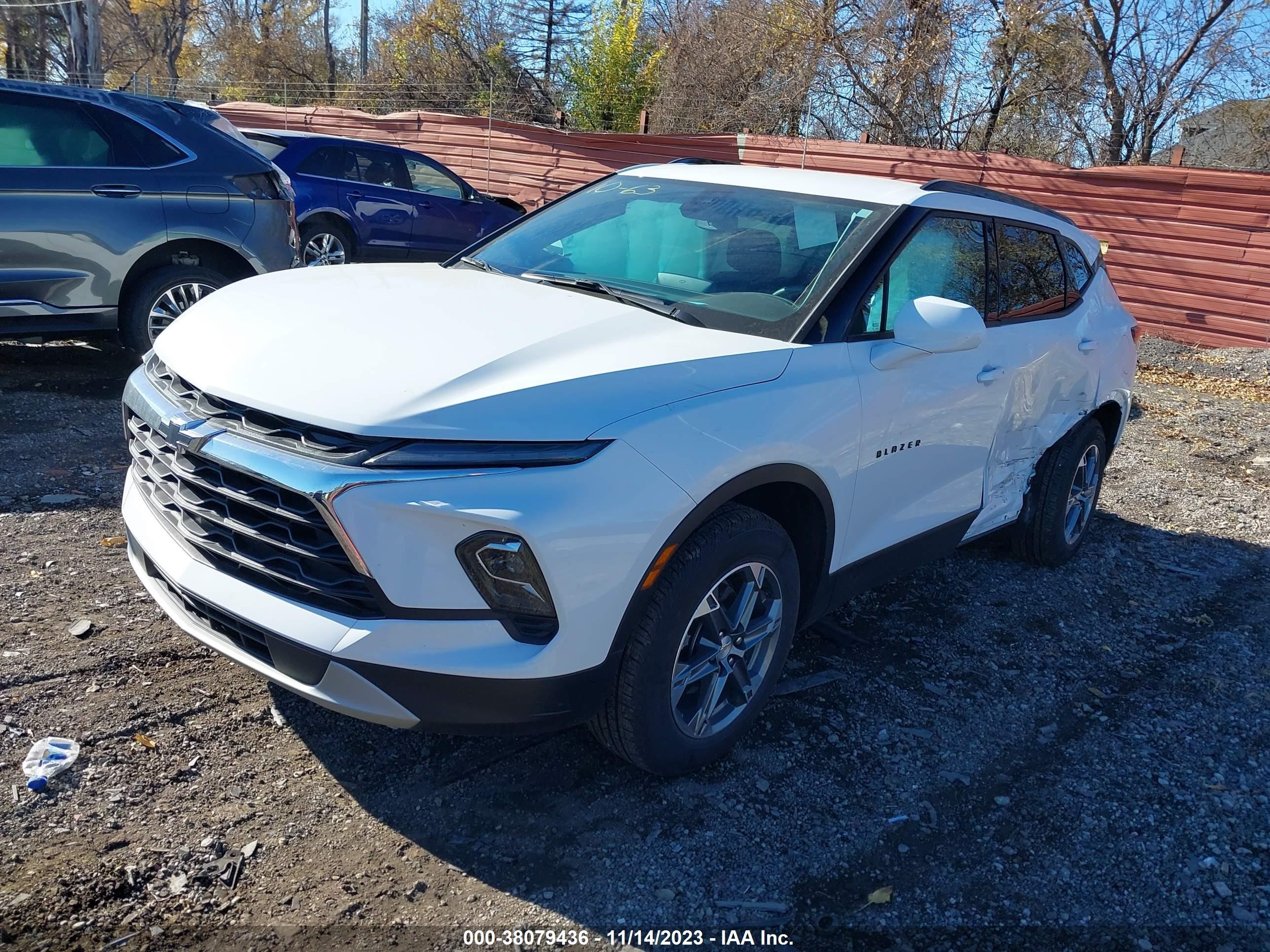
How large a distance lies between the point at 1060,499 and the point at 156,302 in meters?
5.35

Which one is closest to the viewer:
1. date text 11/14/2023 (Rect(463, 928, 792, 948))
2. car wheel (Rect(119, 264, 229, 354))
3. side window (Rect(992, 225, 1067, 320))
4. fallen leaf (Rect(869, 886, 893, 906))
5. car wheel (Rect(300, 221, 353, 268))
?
date text 11/14/2023 (Rect(463, 928, 792, 948))

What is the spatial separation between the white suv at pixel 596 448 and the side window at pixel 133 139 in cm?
329

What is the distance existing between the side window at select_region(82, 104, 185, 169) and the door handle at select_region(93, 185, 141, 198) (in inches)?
8.4

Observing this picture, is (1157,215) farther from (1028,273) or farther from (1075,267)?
(1028,273)

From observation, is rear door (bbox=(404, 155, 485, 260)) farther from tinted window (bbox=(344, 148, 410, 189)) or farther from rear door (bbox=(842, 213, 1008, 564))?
rear door (bbox=(842, 213, 1008, 564))

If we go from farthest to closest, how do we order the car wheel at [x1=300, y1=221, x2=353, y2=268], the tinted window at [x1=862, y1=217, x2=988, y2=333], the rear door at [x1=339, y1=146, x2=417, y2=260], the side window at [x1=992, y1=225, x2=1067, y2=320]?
the rear door at [x1=339, y1=146, x2=417, y2=260] → the car wheel at [x1=300, y1=221, x2=353, y2=268] → the side window at [x1=992, y1=225, x2=1067, y2=320] → the tinted window at [x1=862, y1=217, x2=988, y2=333]

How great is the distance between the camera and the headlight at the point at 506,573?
7.89 feet

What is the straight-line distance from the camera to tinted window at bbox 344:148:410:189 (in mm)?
11062

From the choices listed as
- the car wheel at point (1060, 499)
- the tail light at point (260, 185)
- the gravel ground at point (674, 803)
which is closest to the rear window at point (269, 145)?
the tail light at point (260, 185)

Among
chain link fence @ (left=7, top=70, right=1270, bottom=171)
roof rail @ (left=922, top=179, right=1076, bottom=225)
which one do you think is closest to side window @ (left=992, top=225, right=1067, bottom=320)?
roof rail @ (left=922, top=179, right=1076, bottom=225)

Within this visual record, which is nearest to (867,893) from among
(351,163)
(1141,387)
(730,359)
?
(730,359)

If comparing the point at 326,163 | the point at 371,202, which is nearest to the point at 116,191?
the point at 326,163

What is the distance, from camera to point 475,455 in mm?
2467

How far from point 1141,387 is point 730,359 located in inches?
343
